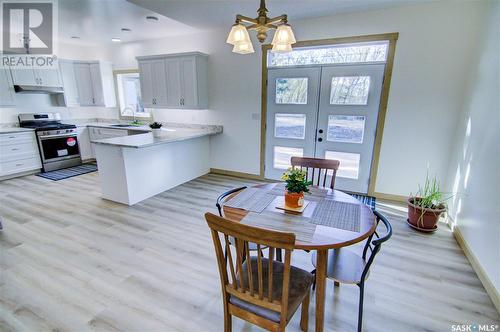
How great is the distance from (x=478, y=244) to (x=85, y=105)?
24.3 ft

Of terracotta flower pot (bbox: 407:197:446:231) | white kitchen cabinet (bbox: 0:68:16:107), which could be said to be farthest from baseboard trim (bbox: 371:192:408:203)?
white kitchen cabinet (bbox: 0:68:16:107)

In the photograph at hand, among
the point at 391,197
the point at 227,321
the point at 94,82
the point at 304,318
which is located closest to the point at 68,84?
the point at 94,82

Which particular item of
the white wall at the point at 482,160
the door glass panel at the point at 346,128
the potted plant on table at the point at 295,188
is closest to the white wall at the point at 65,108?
the door glass panel at the point at 346,128

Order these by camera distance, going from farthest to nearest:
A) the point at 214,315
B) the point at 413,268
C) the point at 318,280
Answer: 1. the point at 413,268
2. the point at 214,315
3. the point at 318,280

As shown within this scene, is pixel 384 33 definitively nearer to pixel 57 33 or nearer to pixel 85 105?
pixel 57 33

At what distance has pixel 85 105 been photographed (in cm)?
580

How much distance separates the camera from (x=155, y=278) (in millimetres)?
2105

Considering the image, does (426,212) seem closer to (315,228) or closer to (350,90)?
(350,90)

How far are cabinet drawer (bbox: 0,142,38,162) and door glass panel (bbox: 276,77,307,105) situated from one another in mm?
4859

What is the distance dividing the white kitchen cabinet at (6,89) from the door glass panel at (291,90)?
5070 millimetres

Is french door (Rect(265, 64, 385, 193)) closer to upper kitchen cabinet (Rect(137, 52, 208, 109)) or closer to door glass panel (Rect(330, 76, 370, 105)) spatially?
door glass panel (Rect(330, 76, 370, 105))

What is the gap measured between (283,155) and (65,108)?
529cm

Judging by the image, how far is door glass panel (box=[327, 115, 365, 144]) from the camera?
377 centimetres

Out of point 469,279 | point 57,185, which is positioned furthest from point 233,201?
point 57,185
